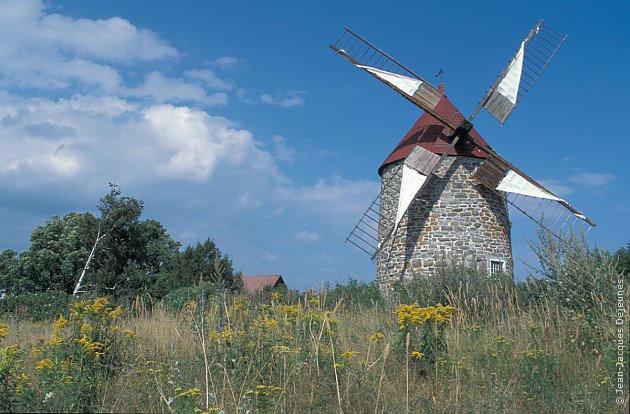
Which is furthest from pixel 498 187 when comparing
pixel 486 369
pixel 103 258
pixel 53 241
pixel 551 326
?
pixel 53 241

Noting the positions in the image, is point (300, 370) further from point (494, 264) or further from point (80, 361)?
point (494, 264)

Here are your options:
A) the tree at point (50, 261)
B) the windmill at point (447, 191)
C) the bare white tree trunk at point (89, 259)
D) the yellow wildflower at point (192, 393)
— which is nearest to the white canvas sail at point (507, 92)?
the windmill at point (447, 191)

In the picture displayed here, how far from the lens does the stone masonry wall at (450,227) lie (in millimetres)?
17828

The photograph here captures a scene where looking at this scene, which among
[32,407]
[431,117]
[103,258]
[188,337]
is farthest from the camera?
[103,258]

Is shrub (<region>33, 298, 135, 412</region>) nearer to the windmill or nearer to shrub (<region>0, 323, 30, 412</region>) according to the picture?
shrub (<region>0, 323, 30, 412</region>)

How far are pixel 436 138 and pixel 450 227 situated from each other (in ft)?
9.67

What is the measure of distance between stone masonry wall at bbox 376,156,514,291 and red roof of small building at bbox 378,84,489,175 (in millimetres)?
338

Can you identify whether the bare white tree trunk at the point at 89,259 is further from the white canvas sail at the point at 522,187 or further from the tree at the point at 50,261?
the white canvas sail at the point at 522,187

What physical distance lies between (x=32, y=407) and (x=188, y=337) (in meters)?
2.98

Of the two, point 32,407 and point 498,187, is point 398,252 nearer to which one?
point 498,187

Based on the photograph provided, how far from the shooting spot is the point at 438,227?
1797 cm

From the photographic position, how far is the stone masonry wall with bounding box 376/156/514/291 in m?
17.8

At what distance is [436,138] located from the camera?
18.9m

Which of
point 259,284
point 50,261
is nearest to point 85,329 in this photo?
point 259,284
